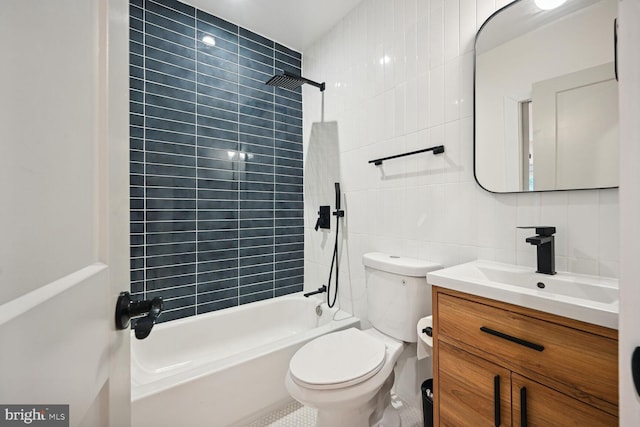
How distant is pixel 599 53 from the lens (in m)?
0.98

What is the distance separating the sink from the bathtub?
101 centimetres

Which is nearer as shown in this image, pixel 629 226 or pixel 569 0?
pixel 629 226

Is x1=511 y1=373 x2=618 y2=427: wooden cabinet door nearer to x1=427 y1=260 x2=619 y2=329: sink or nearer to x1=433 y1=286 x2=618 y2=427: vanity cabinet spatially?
x1=433 y1=286 x2=618 y2=427: vanity cabinet

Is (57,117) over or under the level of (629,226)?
over

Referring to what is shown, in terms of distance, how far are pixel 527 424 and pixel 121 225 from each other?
3.99 ft

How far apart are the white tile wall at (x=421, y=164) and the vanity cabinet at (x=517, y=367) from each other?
1.32 ft

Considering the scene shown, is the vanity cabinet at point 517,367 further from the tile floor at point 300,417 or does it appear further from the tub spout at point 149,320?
the tub spout at point 149,320

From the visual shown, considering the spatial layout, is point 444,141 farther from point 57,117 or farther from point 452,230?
point 57,117

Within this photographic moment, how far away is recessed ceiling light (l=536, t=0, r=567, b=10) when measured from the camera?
42.1 inches

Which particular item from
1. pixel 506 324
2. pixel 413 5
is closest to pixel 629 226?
pixel 506 324

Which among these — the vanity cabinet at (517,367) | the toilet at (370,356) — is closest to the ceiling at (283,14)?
the toilet at (370,356)

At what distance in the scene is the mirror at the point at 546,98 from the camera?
968mm

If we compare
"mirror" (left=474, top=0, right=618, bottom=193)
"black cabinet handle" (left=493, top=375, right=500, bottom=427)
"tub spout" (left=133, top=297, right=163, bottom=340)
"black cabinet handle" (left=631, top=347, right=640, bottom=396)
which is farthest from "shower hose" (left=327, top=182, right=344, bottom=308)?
"black cabinet handle" (left=631, top=347, right=640, bottom=396)

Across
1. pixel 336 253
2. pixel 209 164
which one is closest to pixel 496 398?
pixel 336 253
